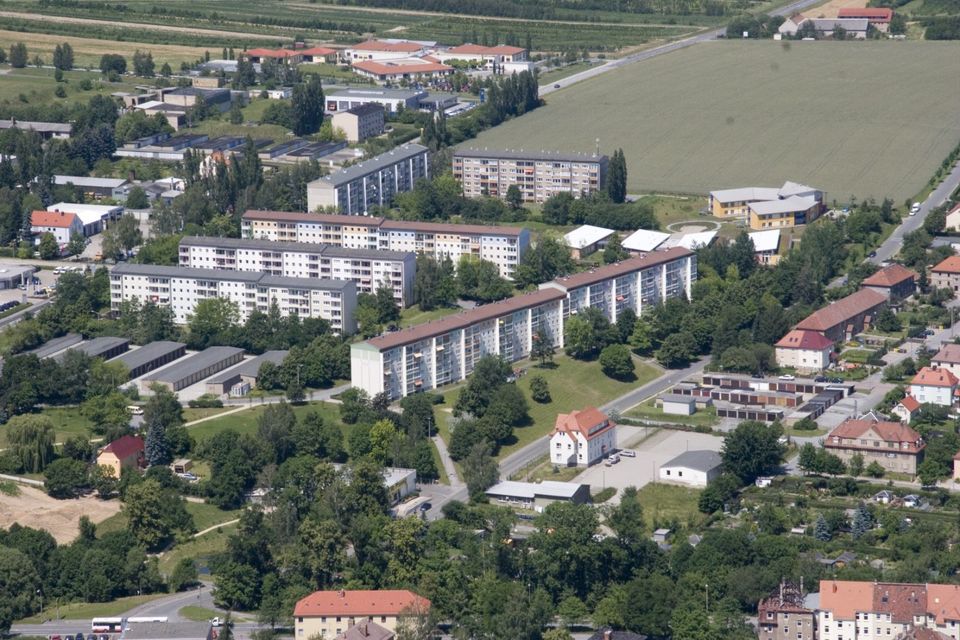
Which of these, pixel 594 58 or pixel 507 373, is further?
pixel 594 58

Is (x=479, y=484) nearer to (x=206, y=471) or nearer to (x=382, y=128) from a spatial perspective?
(x=206, y=471)

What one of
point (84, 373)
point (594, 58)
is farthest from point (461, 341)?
point (594, 58)

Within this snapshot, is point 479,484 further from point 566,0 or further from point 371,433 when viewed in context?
point 566,0

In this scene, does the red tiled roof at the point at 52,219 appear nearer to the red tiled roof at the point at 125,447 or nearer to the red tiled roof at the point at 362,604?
the red tiled roof at the point at 125,447

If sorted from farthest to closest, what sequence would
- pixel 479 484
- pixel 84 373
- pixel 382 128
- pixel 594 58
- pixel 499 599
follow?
1. pixel 594 58
2. pixel 382 128
3. pixel 84 373
4. pixel 479 484
5. pixel 499 599

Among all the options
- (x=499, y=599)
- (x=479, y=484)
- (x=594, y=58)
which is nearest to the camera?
(x=499, y=599)

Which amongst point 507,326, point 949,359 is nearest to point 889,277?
point 949,359
